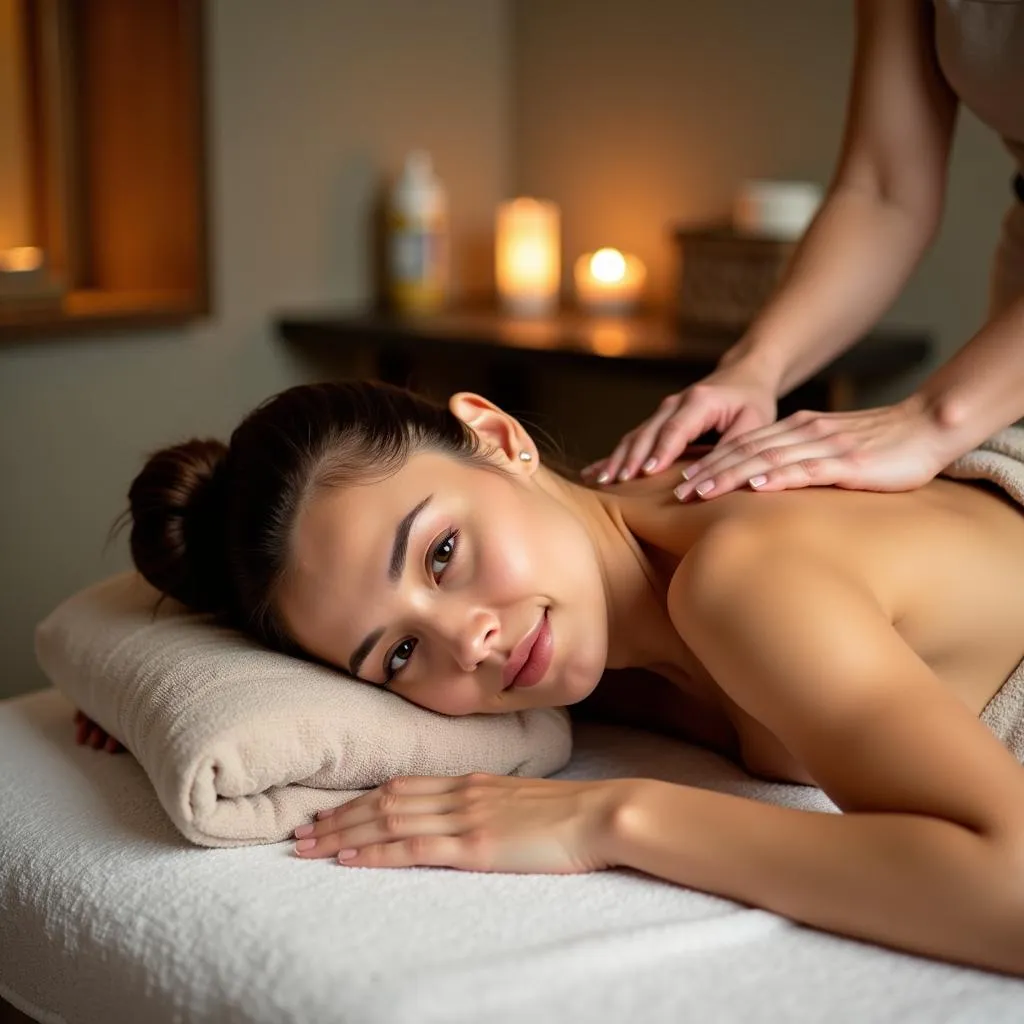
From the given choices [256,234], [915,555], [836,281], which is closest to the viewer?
[915,555]

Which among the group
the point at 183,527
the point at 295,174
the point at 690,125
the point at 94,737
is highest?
the point at 690,125

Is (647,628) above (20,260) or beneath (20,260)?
beneath

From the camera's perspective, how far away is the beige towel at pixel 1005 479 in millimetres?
1249

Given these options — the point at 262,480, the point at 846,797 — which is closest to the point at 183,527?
the point at 262,480

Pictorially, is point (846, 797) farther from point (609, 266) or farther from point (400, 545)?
point (609, 266)

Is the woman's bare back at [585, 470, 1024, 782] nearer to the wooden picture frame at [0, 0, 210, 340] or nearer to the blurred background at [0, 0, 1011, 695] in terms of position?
the blurred background at [0, 0, 1011, 695]

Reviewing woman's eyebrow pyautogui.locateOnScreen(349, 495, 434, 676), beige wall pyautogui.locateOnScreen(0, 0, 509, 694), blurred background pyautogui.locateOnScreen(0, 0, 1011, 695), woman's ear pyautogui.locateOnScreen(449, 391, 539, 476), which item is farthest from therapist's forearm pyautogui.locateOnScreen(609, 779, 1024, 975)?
beige wall pyautogui.locateOnScreen(0, 0, 509, 694)

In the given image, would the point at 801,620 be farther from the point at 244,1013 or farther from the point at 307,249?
the point at 307,249

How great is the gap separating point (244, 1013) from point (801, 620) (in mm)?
493

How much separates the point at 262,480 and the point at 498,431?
270mm

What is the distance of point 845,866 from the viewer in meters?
1.00

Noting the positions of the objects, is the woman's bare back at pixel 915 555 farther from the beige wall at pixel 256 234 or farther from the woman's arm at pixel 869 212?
the beige wall at pixel 256 234

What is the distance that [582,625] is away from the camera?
4.12 feet

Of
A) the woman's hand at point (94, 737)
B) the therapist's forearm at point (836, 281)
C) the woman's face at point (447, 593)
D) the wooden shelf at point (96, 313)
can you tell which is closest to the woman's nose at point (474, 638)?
the woman's face at point (447, 593)
